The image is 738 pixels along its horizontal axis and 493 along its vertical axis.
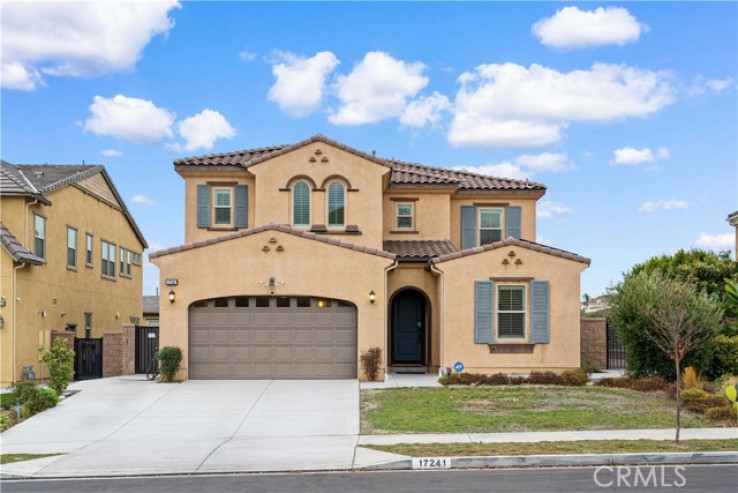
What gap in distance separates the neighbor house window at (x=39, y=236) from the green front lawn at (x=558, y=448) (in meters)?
17.5

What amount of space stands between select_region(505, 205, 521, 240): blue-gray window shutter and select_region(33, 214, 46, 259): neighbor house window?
1654cm

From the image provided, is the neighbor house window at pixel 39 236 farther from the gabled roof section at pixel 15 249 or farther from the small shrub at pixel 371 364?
the small shrub at pixel 371 364

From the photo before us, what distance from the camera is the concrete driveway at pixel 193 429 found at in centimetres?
1413

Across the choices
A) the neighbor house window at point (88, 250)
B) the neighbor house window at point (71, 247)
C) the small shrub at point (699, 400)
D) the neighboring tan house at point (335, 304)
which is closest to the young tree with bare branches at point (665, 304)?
the small shrub at point (699, 400)

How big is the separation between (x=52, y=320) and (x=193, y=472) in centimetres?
1794

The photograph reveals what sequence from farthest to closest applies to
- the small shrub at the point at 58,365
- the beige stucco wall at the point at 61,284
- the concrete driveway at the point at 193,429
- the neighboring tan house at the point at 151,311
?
the neighboring tan house at the point at 151,311 < the beige stucco wall at the point at 61,284 < the small shrub at the point at 58,365 < the concrete driveway at the point at 193,429

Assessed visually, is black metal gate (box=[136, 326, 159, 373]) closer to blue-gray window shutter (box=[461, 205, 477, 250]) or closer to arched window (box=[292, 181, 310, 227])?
arched window (box=[292, 181, 310, 227])

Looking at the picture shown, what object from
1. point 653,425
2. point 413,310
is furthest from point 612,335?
point 653,425

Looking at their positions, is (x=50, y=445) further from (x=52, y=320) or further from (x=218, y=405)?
(x=52, y=320)

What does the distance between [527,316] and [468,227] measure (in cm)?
669

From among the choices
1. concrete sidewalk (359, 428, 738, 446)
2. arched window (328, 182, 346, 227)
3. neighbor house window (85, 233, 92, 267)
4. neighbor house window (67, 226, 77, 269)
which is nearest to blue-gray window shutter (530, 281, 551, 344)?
arched window (328, 182, 346, 227)

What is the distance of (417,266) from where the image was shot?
89.7 feet

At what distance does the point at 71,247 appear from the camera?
3186cm

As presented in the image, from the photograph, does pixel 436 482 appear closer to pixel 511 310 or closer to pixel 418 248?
pixel 511 310
